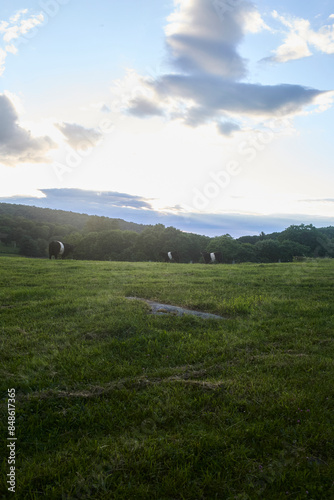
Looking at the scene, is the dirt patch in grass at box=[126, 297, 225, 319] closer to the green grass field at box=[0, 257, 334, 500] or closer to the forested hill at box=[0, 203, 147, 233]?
the green grass field at box=[0, 257, 334, 500]

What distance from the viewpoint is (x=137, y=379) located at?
4.96 meters

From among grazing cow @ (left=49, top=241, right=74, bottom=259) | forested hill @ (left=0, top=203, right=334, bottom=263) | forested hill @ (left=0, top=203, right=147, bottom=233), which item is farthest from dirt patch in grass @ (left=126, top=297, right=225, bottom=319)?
forested hill @ (left=0, top=203, right=147, bottom=233)

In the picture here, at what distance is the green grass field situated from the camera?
A: 3.12 meters

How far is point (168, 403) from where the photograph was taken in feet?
14.1

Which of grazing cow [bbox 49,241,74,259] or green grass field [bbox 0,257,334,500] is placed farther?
grazing cow [bbox 49,241,74,259]

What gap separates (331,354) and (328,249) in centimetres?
6299

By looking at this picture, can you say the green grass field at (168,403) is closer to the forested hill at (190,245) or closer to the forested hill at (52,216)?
the forested hill at (190,245)

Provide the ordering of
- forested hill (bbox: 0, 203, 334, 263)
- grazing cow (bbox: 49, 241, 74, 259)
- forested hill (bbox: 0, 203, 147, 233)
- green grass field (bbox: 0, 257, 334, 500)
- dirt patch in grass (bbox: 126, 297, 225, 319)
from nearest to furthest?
green grass field (bbox: 0, 257, 334, 500), dirt patch in grass (bbox: 126, 297, 225, 319), grazing cow (bbox: 49, 241, 74, 259), forested hill (bbox: 0, 203, 334, 263), forested hill (bbox: 0, 203, 147, 233)

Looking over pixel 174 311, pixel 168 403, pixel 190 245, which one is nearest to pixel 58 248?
pixel 174 311

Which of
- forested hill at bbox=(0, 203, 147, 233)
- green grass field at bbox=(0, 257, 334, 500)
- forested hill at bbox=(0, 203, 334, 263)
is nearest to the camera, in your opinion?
green grass field at bbox=(0, 257, 334, 500)

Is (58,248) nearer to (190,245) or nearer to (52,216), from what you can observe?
(190,245)

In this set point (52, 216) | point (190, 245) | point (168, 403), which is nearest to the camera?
point (168, 403)

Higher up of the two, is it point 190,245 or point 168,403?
point 190,245

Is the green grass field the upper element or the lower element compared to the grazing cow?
lower
